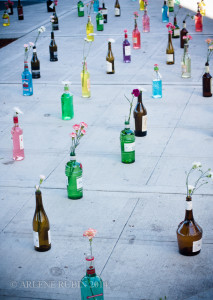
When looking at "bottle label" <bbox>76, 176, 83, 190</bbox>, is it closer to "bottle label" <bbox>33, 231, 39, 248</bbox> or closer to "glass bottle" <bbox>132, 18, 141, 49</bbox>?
"bottle label" <bbox>33, 231, 39, 248</bbox>

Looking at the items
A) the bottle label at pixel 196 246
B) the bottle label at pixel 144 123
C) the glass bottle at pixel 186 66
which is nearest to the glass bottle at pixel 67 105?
the bottle label at pixel 144 123

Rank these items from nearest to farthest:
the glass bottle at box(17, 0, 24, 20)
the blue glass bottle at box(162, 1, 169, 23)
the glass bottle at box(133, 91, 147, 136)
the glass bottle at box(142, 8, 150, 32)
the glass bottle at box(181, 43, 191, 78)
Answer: the glass bottle at box(133, 91, 147, 136)
the glass bottle at box(181, 43, 191, 78)
the glass bottle at box(142, 8, 150, 32)
the blue glass bottle at box(162, 1, 169, 23)
the glass bottle at box(17, 0, 24, 20)

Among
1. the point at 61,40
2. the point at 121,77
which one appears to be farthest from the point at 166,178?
the point at 61,40

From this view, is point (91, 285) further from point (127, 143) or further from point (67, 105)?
point (67, 105)

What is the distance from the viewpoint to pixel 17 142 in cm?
847

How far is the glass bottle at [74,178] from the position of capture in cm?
717

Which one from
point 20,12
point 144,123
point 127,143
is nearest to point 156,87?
point 144,123

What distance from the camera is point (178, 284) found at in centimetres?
555

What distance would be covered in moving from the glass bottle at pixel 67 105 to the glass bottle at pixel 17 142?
162cm

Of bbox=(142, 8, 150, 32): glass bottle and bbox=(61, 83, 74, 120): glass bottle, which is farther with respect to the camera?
bbox=(142, 8, 150, 32): glass bottle

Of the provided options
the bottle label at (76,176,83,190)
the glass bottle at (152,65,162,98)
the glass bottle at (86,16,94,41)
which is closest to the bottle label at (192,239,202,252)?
the bottle label at (76,176,83,190)

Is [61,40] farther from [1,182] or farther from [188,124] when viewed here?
[1,182]

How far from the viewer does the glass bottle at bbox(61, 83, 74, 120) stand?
32.4ft

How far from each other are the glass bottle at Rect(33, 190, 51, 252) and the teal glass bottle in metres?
2.21
